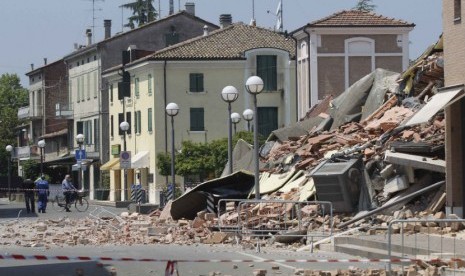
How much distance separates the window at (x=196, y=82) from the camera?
74688 millimetres

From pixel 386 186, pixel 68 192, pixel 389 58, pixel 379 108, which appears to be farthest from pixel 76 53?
pixel 386 186

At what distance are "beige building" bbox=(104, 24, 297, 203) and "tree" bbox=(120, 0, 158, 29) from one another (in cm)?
4082

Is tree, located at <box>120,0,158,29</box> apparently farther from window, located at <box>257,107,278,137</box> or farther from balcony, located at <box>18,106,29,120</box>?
window, located at <box>257,107,278,137</box>

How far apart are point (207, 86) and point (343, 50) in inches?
549

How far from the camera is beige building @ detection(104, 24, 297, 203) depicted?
7400 centimetres

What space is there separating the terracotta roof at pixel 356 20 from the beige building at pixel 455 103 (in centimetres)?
3353

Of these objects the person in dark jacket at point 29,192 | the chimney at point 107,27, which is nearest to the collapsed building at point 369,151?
the person in dark jacket at point 29,192

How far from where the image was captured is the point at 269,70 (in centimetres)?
Result: 7406

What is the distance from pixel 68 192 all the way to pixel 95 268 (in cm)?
3293

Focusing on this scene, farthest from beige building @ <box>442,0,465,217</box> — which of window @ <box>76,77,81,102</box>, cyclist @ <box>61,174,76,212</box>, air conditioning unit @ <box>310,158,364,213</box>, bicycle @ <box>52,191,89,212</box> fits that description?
window @ <box>76,77,81,102</box>

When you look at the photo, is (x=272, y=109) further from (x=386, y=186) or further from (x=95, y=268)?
(x=95, y=268)

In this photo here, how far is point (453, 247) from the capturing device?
18.5 m

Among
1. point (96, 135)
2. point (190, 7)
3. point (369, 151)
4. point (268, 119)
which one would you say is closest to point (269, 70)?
point (268, 119)

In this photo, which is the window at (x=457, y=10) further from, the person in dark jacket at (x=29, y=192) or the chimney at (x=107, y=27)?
the chimney at (x=107, y=27)
